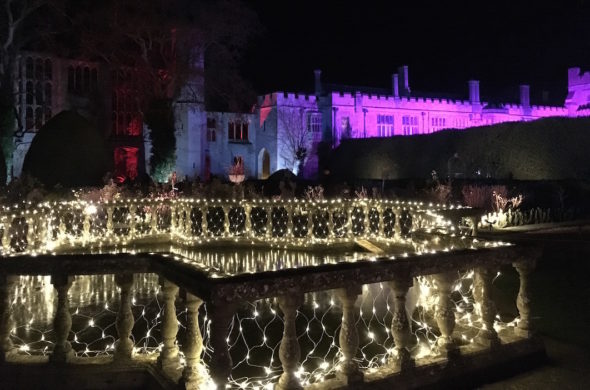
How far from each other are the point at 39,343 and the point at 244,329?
7.02 ft

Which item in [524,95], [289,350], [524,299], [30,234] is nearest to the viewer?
[289,350]

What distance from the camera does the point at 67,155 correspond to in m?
21.2

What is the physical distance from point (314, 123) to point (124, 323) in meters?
40.7

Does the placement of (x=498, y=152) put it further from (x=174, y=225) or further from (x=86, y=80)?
(x=86, y=80)

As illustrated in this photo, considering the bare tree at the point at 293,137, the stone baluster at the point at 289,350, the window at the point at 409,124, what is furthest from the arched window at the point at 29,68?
the stone baluster at the point at 289,350

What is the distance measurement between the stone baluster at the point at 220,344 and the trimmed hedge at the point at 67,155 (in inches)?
750

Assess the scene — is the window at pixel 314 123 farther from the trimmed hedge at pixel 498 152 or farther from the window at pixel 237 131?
the trimmed hedge at pixel 498 152

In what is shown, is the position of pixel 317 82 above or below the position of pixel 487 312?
above

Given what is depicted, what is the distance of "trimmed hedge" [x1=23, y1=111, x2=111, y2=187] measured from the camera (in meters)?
20.9

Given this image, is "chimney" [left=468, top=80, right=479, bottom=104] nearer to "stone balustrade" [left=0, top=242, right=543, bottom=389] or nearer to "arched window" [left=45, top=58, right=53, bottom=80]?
"arched window" [left=45, top=58, right=53, bottom=80]

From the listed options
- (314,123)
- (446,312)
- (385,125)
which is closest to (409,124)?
(385,125)

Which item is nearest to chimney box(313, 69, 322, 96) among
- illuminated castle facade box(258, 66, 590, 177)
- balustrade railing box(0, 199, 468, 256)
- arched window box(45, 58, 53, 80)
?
illuminated castle facade box(258, 66, 590, 177)

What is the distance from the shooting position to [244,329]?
6164mm

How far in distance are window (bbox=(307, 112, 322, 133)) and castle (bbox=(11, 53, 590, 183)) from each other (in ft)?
0.27
